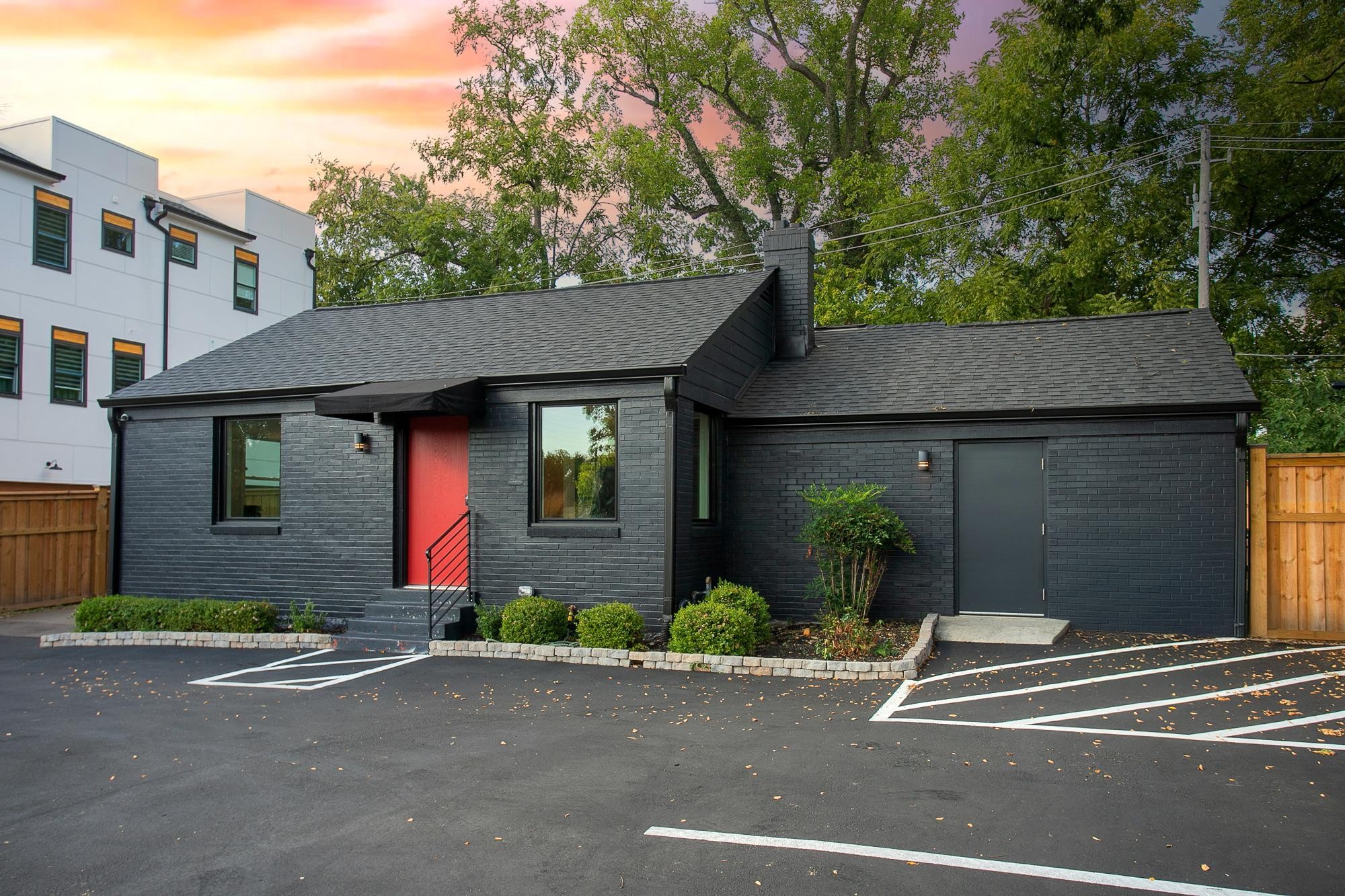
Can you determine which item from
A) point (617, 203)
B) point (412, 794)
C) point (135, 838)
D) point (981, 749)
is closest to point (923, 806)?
point (981, 749)

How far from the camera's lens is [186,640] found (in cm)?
1141

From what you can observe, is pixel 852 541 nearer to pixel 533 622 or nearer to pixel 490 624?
pixel 533 622

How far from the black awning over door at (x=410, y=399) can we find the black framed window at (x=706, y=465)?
273 centimetres


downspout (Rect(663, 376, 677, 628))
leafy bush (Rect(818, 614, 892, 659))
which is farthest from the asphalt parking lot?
downspout (Rect(663, 376, 677, 628))

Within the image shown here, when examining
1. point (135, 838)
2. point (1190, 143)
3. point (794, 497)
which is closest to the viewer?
point (135, 838)

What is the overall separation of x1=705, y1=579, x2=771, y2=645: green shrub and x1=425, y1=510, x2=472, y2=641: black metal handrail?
324 cm

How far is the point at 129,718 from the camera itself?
24.6 ft

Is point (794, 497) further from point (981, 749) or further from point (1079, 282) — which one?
point (1079, 282)

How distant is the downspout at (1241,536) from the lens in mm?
10617

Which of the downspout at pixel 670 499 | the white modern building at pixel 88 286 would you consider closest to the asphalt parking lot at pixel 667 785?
the downspout at pixel 670 499

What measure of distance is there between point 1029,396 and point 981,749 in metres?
6.36

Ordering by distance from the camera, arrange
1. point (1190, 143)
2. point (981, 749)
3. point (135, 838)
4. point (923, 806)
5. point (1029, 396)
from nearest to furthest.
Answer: point (135, 838) < point (923, 806) < point (981, 749) < point (1029, 396) < point (1190, 143)

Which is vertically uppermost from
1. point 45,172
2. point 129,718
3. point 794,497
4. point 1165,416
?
point 45,172

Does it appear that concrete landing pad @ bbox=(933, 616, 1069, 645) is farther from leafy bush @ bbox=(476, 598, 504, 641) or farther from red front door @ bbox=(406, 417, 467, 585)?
red front door @ bbox=(406, 417, 467, 585)
